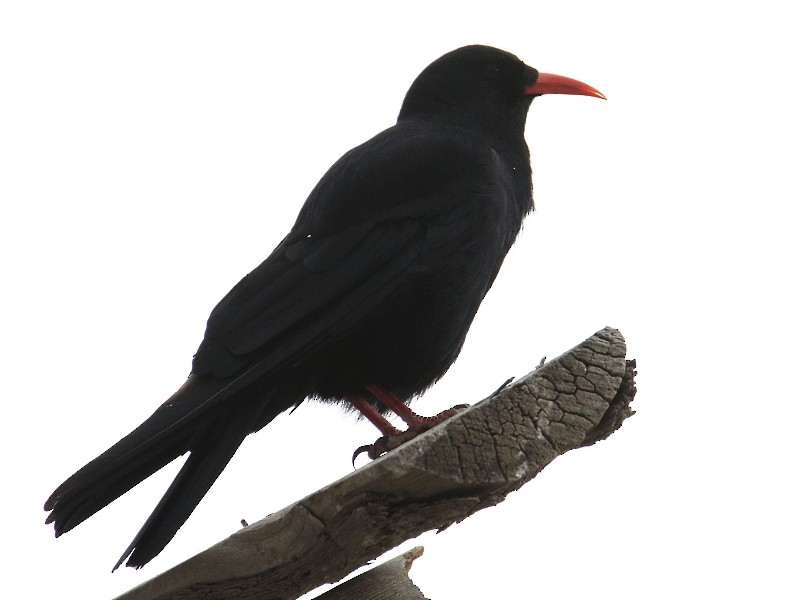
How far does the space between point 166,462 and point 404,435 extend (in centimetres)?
106

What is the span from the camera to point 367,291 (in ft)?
13.2

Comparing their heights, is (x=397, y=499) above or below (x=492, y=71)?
below

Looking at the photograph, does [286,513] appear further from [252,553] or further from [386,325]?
[386,325]

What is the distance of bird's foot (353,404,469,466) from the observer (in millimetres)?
3971

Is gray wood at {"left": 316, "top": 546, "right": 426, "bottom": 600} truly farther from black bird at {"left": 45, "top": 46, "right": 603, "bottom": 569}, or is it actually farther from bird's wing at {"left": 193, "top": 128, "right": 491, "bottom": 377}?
bird's wing at {"left": 193, "top": 128, "right": 491, "bottom": 377}

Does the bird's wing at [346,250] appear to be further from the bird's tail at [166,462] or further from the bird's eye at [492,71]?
the bird's eye at [492,71]

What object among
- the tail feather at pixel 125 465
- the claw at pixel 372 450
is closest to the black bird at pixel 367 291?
the tail feather at pixel 125 465

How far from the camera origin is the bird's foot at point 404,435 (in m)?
3.97

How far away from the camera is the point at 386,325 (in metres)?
4.14

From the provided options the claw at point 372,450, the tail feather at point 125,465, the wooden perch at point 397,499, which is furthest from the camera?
the claw at point 372,450

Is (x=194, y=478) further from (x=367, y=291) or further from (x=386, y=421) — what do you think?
(x=386, y=421)

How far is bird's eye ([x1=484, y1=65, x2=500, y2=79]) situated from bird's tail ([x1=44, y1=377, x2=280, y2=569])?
2.42 m

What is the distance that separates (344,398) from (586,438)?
176 centimetres

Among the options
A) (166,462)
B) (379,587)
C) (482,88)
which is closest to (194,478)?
(166,462)
